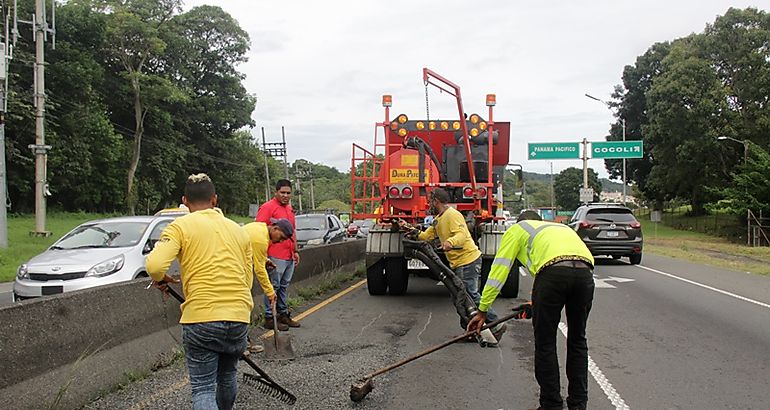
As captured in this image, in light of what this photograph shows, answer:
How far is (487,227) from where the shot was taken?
1115cm

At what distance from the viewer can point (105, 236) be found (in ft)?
33.7

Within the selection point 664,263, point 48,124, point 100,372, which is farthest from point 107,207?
point 100,372

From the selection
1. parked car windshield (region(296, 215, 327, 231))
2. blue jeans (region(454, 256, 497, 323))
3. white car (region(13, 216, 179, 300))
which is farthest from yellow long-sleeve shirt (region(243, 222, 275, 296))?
parked car windshield (region(296, 215, 327, 231))

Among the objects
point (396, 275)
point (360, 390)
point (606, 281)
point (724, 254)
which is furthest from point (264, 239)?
point (724, 254)

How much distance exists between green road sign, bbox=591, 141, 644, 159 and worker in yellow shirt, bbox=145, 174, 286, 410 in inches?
1396

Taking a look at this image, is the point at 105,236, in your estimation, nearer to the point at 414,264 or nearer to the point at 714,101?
the point at 414,264

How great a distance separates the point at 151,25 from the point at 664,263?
36779 millimetres

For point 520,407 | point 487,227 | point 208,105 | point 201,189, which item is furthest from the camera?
point 208,105

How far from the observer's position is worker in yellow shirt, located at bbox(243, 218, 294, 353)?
18.8 ft

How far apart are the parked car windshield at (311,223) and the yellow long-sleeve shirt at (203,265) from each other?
49.7ft

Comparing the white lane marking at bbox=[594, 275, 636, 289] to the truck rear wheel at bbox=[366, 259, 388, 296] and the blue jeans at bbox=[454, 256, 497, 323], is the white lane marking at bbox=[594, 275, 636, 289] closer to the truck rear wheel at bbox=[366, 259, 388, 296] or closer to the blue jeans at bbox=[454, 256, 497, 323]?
the truck rear wheel at bbox=[366, 259, 388, 296]

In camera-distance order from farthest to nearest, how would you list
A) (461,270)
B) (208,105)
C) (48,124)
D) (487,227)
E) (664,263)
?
(208,105) → (48,124) → (664,263) → (487,227) → (461,270)

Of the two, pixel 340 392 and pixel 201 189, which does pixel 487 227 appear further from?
pixel 201 189

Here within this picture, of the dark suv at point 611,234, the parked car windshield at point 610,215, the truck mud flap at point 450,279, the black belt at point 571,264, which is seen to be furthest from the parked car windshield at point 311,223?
the black belt at point 571,264
